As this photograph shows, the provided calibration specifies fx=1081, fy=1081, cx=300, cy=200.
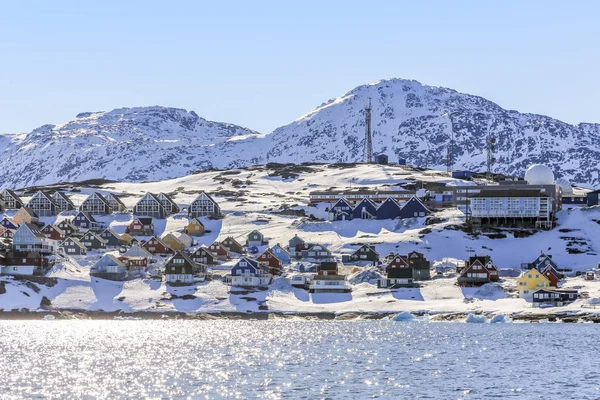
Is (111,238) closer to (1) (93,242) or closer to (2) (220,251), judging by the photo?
(1) (93,242)

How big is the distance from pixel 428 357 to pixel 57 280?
67.9 m

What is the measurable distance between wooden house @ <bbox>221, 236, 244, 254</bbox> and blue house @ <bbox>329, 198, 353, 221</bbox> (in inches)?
1045

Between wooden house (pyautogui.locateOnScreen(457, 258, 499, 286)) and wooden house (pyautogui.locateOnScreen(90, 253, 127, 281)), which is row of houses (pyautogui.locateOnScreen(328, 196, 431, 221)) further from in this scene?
wooden house (pyautogui.locateOnScreen(90, 253, 127, 281))

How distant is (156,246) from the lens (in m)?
162

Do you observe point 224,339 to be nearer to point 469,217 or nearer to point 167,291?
point 167,291

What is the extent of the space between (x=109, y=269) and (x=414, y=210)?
196ft

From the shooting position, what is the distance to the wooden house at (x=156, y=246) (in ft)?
529

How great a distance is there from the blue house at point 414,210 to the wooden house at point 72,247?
5477 centimetres

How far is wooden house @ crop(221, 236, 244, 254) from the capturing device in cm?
16586

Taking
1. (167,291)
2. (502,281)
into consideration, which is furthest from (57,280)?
(502,281)

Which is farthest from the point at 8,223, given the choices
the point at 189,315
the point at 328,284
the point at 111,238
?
the point at 328,284

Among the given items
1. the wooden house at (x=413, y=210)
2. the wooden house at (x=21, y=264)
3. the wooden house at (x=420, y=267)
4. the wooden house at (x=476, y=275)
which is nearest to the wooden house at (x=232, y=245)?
the wooden house at (x=413, y=210)

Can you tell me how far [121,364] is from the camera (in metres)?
79.8

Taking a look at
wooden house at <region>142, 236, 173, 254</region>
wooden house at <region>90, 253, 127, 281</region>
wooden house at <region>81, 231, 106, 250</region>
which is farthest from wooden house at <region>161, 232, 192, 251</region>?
wooden house at <region>90, 253, 127, 281</region>
